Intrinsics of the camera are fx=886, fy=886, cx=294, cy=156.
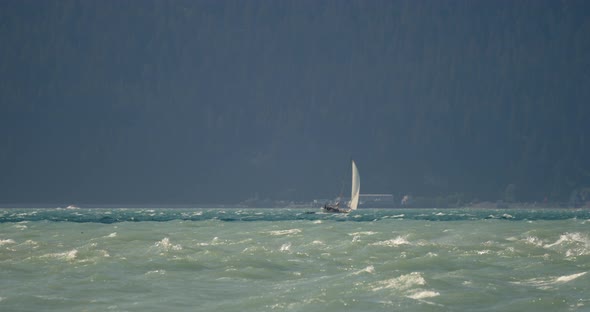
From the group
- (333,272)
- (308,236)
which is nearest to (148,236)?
(308,236)

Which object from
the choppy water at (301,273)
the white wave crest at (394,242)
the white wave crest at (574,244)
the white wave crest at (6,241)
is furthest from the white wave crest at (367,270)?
the white wave crest at (6,241)

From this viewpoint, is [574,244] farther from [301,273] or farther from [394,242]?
[301,273]

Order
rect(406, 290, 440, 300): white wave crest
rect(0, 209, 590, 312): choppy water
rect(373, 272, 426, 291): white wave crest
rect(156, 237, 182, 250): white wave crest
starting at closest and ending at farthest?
rect(0, 209, 590, 312): choppy water
rect(406, 290, 440, 300): white wave crest
rect(373, 272, 426, 291): white wave crest
rect(156, 237, 182, 250): white wave crest

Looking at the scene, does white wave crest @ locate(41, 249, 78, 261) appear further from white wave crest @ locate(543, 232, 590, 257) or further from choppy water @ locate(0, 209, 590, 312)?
white wave crest @ locate(543, 232, 590, 257)

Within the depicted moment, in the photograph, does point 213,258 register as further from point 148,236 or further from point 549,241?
point 549,241

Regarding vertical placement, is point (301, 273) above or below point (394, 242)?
below

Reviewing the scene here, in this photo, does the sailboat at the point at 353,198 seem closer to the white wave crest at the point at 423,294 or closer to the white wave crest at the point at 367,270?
the white wave crest at the point at 367,270

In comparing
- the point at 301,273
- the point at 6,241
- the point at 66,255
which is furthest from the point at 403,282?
the point at 6,241

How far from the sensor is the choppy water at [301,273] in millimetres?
29375

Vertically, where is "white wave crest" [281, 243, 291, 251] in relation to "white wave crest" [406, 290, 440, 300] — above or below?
above

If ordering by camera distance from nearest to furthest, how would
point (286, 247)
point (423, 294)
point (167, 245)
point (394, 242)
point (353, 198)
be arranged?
point (423, 294), point (167, 245), point (286, 247), point (394, 242), point (353, 198)

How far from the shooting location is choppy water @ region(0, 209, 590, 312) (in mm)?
29375

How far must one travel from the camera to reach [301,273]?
3791cm

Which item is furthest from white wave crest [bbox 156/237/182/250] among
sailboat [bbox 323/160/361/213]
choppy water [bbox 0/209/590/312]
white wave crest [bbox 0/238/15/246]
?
sailboat [bbox 323/160/361/213]
